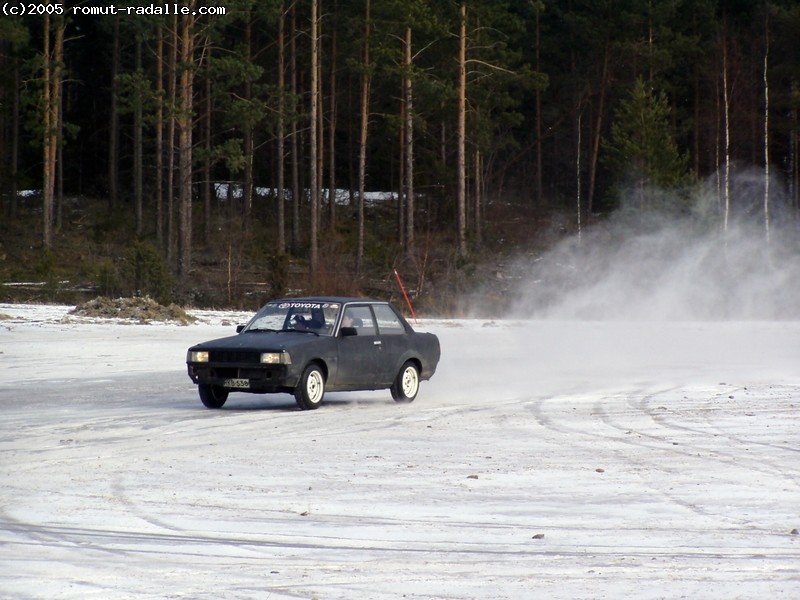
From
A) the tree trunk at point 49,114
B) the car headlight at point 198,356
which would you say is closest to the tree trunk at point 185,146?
the tree trunk at point 49,114

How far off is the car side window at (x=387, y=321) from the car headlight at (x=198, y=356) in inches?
108

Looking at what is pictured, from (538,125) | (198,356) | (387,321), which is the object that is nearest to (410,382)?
(387,321)

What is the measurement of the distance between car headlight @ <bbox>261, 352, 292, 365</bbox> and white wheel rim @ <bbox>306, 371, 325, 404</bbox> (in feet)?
1.93

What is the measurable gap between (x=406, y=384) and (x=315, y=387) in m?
1.79

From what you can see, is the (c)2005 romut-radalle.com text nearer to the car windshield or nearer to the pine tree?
the pine tree

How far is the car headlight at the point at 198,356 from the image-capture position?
53.1 ft

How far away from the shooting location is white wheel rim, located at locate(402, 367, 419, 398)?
17695 millimetres

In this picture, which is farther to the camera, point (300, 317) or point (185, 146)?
point (185, 146)

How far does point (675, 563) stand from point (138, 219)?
166ft

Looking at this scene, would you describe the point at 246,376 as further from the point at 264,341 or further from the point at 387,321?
the point at 387,321

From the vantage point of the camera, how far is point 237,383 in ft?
52.2

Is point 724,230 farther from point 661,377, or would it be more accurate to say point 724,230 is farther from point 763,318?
point 661,377

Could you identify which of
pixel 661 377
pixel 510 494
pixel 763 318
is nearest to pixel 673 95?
pixel 763 318

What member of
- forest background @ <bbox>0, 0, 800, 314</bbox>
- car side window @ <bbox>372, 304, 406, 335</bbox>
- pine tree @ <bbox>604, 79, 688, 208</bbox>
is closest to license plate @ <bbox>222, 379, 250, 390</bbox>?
car side window @ <bbox>372, 304, 406, 335</bbox>
